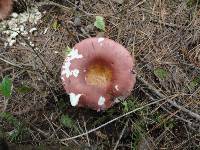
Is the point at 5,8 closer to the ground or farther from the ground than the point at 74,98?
farther from the ground

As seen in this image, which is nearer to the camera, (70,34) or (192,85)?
(192,85)

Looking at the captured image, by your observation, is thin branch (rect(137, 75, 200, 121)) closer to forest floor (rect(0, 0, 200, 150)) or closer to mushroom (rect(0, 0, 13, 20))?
forest floor (rect(0, 0, 200, 150))

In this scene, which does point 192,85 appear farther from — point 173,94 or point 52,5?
point 52,5

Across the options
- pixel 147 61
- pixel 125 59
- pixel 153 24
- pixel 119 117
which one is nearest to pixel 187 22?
pixel 153 24

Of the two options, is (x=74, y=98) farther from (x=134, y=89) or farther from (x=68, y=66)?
(x=134, y=89)

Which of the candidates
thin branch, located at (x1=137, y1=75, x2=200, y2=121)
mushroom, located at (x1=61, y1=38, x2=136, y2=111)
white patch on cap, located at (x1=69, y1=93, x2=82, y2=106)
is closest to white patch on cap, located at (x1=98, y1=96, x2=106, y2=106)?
mushroom, located at (x1=61, y1=38, x2=136, y2=111)

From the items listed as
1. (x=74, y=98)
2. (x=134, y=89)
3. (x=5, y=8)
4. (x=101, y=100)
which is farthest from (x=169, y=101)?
(x=5, y=8)
